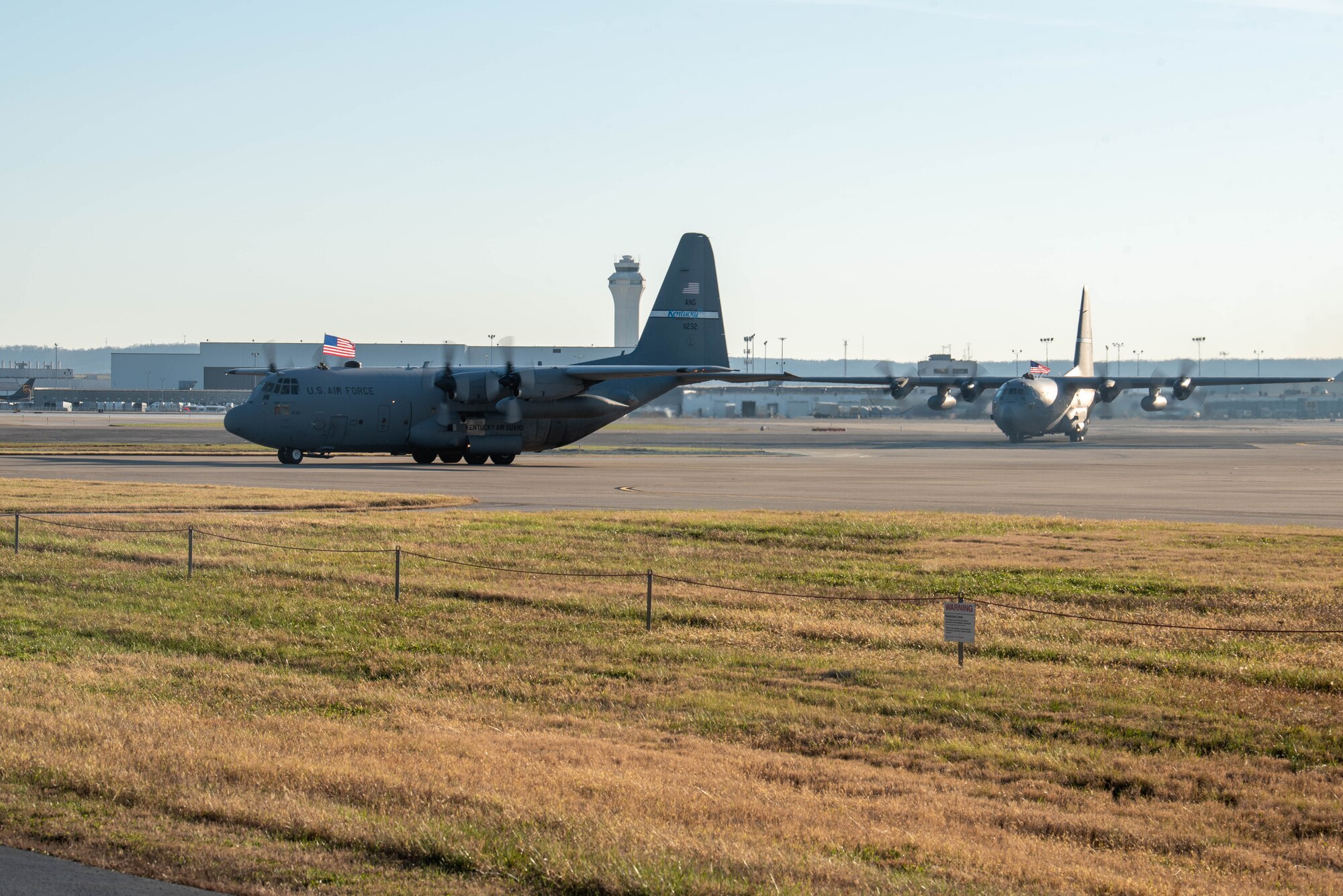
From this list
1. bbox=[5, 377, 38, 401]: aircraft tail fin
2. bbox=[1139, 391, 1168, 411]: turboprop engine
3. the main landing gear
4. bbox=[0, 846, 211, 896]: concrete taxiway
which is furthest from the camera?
bbox=[5, 377, 38, 401]: aircraft tail fin

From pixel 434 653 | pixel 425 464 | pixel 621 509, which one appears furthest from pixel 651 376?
pixel 434 653

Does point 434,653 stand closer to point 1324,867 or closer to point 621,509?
point 1324,867

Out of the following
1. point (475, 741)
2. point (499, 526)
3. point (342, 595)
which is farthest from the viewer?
point (499, 526)

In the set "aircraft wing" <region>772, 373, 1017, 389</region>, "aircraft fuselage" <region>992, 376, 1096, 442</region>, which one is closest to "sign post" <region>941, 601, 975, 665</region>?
"aircraft wing" <region>772, 373, 1017, 389</region>

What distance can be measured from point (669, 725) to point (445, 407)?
40.3 meters

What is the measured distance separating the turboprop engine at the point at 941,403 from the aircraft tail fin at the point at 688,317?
33323 mm

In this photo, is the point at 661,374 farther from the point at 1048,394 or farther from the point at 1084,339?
the point at 1084,339

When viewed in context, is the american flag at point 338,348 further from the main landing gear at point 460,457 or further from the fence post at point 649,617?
the fence post at point 649,617

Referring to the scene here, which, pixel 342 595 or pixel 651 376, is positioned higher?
pixel 651 376

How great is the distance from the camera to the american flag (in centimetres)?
6519

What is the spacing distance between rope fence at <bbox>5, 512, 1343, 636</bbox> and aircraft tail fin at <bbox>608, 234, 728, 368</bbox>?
32748mm

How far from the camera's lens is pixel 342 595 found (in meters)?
20.7

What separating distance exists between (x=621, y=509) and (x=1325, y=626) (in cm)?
1861

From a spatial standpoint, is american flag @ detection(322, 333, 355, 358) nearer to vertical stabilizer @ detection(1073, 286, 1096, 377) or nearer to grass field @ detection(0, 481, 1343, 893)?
grass field @ detection(0, 481, 1343, 893)
